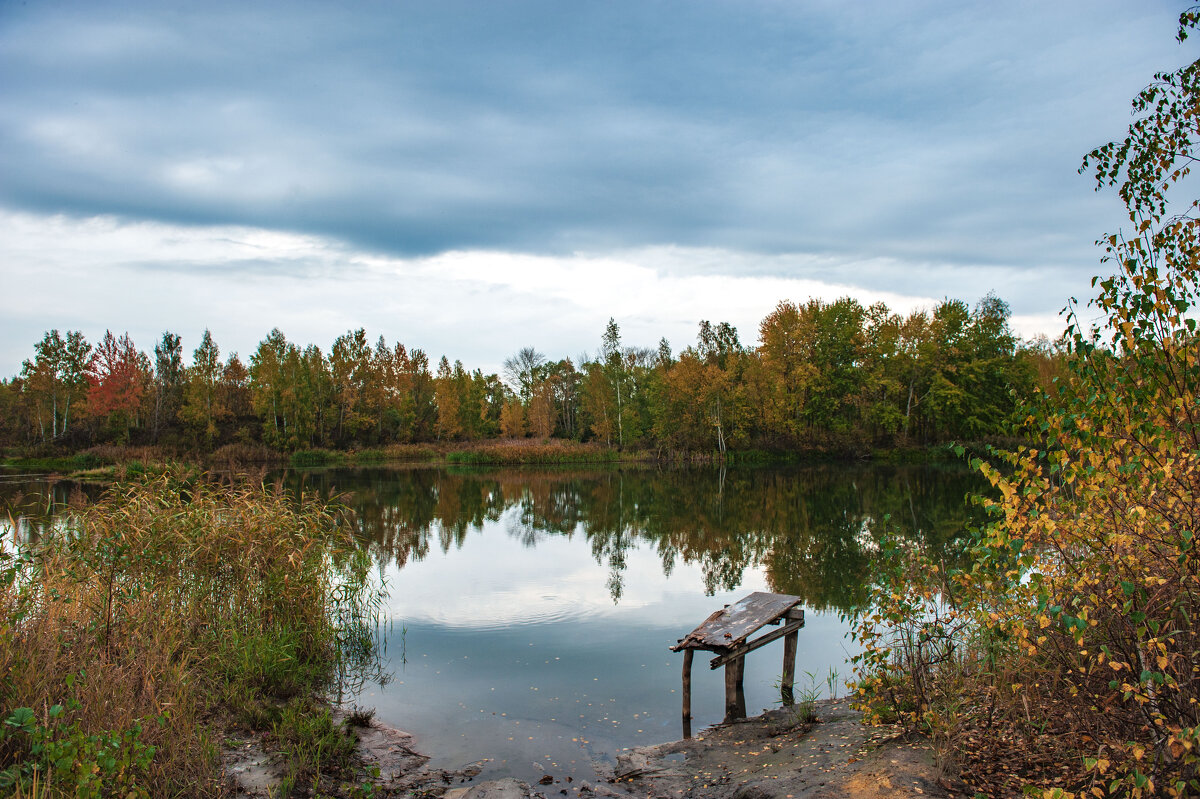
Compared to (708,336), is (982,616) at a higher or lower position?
lower

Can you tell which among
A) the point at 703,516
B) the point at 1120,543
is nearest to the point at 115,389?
the point at 703,516

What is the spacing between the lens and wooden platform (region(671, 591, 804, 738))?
7698 millimetres

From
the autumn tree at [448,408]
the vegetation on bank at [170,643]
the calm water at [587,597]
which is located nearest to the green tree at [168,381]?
the autumn tree at [448,408]

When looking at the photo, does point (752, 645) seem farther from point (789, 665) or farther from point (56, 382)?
point (56, 382)

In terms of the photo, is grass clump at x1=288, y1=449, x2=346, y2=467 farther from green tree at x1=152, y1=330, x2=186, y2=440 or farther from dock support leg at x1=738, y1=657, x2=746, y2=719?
dock support leg at x1=738, y1=657, x2=746, y2=719

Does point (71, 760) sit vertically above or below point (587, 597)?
above

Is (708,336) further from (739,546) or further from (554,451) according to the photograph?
(739,546)

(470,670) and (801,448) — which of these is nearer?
(470,670)

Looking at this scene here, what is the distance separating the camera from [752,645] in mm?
7891

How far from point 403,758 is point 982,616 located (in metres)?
5.39

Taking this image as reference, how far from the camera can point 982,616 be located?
17.4 feet

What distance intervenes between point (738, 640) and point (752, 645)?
0.38 meters

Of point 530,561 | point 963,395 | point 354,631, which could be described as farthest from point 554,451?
point 354,631

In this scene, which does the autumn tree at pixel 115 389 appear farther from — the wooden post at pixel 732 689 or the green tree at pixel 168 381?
the wooden post at pixel 732 689
